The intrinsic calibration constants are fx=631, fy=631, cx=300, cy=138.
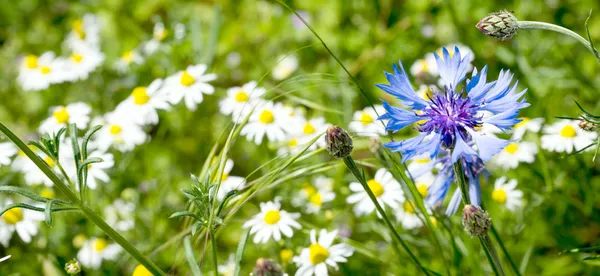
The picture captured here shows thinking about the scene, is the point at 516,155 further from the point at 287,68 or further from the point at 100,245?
the point at 287,68

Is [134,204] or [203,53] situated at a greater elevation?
[203,53]

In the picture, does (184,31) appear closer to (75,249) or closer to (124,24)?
(124,24)

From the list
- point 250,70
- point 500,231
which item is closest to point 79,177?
point 500,231

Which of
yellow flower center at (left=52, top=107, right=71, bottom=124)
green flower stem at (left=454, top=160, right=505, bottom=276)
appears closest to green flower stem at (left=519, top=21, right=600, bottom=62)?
green flower stem at (left=454, top=160, right=505, bottom=276)

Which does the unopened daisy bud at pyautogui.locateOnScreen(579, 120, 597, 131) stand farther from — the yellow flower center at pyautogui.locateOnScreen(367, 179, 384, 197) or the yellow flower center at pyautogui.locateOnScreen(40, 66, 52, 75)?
the yellow flower center at pyautogui.locateOnScreen(40, 66, 52, 75)

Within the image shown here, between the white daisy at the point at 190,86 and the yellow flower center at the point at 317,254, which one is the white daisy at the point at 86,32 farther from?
the yellow flower center at the point at 317,254

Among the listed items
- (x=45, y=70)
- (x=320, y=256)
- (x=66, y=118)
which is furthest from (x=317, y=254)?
(x=45, y=70)
